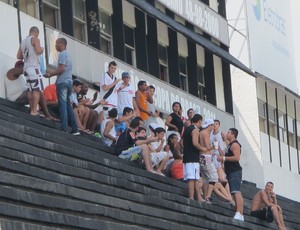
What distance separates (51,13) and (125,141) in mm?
5099

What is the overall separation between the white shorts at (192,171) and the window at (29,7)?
14.7ft

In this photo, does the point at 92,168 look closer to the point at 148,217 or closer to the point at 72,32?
the point at 148,217

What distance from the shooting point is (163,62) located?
1206 inches

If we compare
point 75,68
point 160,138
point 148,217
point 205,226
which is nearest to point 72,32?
point 75,68

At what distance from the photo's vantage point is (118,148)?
64.3 feet

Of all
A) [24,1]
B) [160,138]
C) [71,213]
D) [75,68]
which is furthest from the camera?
[75,68]

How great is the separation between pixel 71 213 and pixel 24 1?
358 inches

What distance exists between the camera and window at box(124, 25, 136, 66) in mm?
28156

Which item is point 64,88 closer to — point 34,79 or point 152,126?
point 34,79

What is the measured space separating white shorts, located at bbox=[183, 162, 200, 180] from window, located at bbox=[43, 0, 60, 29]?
5467mm

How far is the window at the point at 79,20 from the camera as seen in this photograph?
82.9 feet

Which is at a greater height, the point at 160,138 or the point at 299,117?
the point at 299,117

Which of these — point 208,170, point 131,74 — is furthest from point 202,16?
point 208,170

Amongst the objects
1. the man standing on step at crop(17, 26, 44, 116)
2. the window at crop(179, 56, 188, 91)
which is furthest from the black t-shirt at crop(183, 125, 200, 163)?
the window at crop(179, 56, 188, 91)
